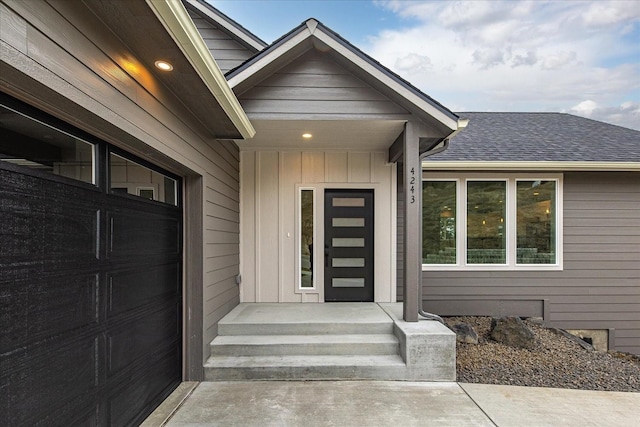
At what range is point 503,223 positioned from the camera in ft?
19.1

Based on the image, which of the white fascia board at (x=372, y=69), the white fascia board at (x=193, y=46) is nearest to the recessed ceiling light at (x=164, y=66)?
the white fascia board at (x=193, y=46)

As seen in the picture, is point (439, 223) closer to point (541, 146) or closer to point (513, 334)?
point (513, 334)

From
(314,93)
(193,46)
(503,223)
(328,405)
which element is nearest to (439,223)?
(503,223)

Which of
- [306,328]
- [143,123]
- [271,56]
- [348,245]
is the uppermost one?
[271,56]

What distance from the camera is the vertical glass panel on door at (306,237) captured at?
215 inches

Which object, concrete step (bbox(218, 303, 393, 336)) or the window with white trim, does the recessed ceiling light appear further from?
the window with white trim

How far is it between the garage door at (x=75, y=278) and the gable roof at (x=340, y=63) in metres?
1.61

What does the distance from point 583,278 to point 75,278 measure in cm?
728

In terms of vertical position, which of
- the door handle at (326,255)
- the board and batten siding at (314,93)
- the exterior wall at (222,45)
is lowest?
the door handle at (326,255)

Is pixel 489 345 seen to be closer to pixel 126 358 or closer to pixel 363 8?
pixel 126 358

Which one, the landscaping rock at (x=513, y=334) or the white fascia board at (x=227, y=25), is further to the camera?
the white fascia board at (x=227, y=25)

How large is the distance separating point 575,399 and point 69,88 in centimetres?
475

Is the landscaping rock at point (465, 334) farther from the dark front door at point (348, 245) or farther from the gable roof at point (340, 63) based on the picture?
the gable roof at point (340, 63)

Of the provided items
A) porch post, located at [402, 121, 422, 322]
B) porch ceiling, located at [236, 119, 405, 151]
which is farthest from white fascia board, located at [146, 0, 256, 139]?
porch post, located at [402, 121, 422, 322]
